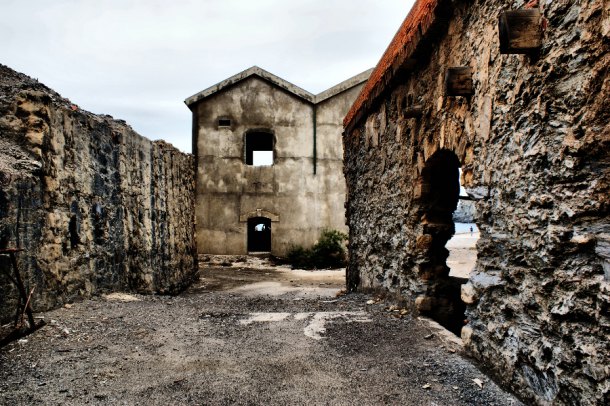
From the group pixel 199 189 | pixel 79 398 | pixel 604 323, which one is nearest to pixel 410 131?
pixel 604 323

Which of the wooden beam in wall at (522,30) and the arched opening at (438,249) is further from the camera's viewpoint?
the arched opening at (438,249)

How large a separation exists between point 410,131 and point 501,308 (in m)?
2.55

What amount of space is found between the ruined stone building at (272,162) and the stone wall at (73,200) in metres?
6.87

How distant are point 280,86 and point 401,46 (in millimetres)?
11559

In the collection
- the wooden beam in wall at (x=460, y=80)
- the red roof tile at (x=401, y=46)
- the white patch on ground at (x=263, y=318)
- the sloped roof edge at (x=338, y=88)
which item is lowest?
the white patch on ground at (x=263, y=318)

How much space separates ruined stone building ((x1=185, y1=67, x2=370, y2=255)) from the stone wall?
6.87m

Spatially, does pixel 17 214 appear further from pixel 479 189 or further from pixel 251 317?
pixel 479 189

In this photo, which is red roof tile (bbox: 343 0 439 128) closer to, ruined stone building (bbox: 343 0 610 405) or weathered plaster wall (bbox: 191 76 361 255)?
ruined stone building (bbox: 343 0 610 405)

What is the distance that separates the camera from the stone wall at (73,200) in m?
4.31

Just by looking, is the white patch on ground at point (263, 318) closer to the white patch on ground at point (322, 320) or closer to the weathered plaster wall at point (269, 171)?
the white patch on ground at point (322, 320)

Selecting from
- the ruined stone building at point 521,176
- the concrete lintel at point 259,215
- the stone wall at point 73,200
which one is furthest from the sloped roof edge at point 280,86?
the ruined stone building at point 521,176

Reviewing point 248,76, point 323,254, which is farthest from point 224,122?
point 323,254

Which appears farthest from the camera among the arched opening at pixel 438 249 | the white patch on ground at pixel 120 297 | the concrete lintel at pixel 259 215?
the concrete lintel at pixel 259 215

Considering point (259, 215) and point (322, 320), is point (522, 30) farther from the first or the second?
point (259, 215)
